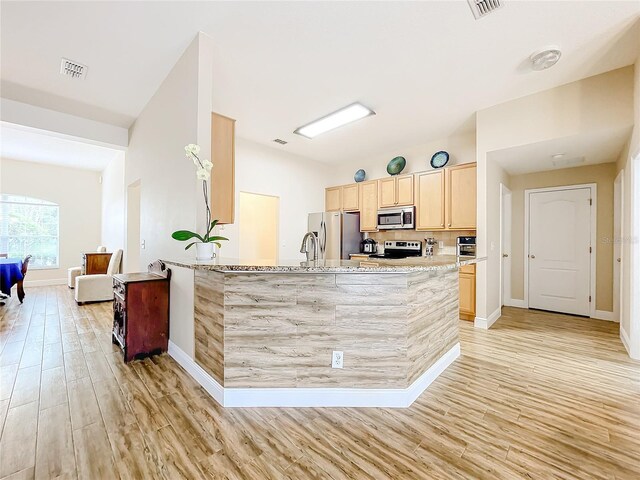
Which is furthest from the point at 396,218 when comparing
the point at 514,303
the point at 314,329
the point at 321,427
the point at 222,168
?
the point at 321,427

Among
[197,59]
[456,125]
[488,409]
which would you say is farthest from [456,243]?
[197,59]

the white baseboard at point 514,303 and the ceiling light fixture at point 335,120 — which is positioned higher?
the ceiling light fixture at point 335,120

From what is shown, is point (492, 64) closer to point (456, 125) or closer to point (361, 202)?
point (456, 125)

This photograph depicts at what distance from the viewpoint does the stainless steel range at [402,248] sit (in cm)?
509

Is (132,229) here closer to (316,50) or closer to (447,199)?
(316,50)

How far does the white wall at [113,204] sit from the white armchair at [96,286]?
694mm

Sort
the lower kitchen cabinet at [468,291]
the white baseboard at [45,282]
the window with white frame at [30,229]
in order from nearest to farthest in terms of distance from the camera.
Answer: the lower kitchen cabinet at [468,291], the window with white frame at [30,229], the white baseboard at [45,282]

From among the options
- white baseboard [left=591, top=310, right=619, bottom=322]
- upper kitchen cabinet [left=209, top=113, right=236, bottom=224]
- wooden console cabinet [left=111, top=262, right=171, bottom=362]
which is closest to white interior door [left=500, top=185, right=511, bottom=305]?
white baseboard [left=591, top=310, right=619, bottom=322]

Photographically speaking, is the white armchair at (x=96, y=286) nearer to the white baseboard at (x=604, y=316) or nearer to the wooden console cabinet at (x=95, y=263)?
the wooden console cabinet at (x=95, y=263)

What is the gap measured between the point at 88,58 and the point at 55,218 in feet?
20.8

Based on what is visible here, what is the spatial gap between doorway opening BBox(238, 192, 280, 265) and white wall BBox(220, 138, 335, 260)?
431 mm

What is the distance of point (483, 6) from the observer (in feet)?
6.98

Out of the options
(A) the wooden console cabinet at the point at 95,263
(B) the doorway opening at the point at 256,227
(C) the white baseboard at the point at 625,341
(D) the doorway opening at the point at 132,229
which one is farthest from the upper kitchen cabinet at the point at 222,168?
(A) the wooden console cabinet at the point at 95,263

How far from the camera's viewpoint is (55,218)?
7215mm
